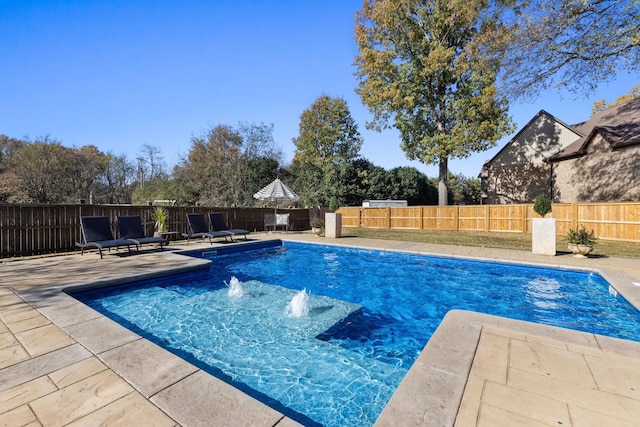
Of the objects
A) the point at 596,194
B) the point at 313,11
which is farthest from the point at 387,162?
the point at 313,11

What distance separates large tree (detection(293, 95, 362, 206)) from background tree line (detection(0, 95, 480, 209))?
0.09m

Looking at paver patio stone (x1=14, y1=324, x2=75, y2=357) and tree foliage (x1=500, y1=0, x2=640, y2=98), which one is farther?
tree foliage (x1=500, y1=0, x2=640, y2=98)

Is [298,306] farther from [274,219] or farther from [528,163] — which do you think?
[528,163]

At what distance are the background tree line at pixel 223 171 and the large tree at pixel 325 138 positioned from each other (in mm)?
93

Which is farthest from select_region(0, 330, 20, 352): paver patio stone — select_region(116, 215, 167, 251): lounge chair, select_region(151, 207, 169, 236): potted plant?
select_region(151, 207, 169, 236): potted plant

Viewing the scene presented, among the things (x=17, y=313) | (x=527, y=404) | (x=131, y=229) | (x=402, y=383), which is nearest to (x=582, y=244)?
(x=527, y=404)

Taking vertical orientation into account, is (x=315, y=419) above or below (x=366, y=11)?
below

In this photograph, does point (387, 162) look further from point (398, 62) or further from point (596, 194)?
point (596, 194)

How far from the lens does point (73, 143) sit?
85.6 ft

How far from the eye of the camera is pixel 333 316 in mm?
4688

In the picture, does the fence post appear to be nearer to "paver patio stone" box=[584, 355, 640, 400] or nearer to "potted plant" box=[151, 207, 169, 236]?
"paver patio stone" box=[584, 355, 640, 400]

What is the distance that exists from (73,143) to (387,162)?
1080 inches

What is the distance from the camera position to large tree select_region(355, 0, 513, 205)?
17.6 meters

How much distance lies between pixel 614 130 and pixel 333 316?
19533 millimetres
